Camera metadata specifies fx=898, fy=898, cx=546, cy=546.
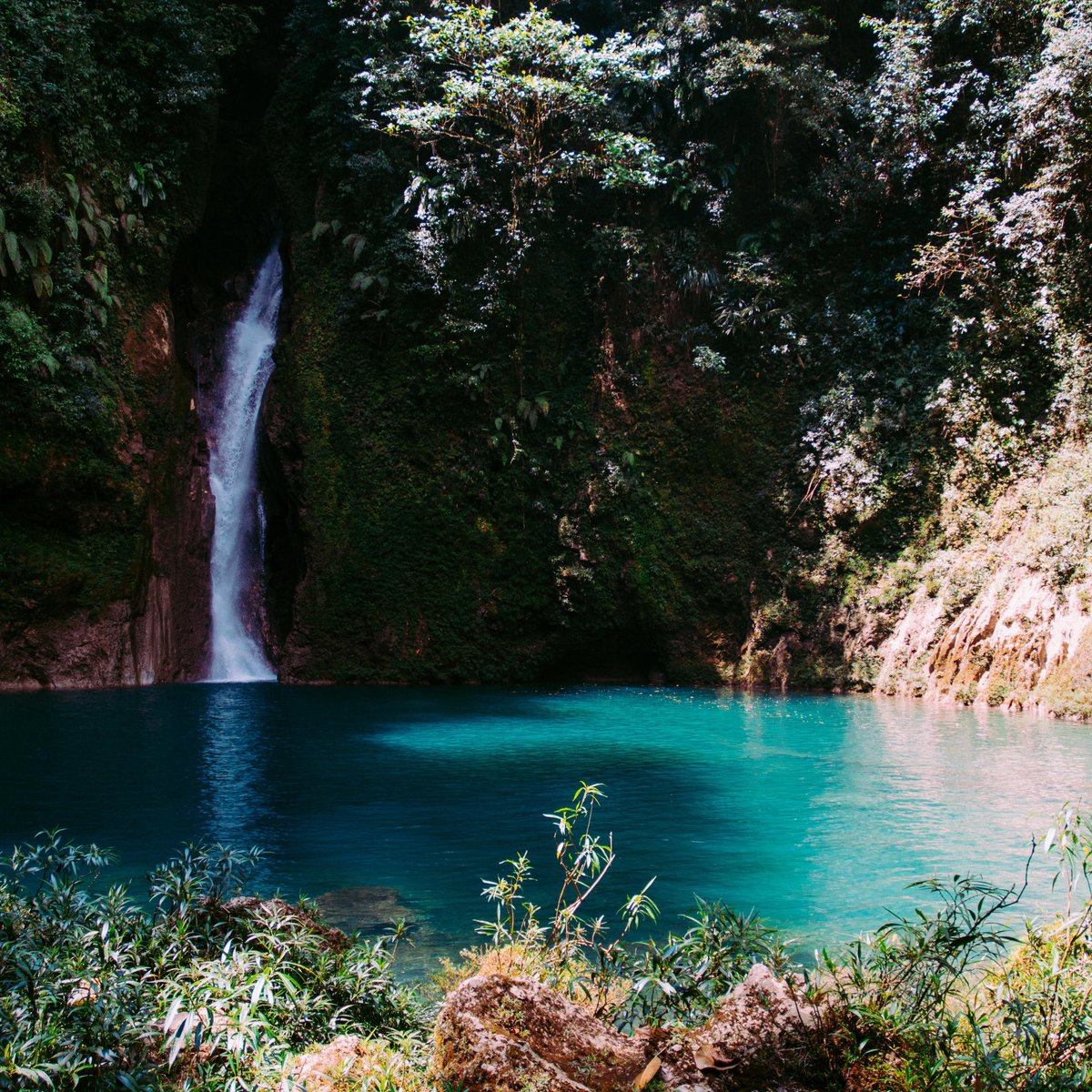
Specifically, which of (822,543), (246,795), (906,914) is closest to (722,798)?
(906,914)

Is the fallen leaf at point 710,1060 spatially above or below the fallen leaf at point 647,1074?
above

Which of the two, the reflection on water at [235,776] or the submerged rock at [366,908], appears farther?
the reflection on water at [235,776]

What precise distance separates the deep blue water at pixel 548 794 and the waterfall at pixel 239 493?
5848mm

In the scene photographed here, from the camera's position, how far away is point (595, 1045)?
2725 mm

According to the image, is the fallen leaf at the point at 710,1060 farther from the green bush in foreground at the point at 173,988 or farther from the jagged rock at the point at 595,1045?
the green bush in foreground at the point at 173,988

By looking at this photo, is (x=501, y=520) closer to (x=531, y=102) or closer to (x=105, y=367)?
(x=105, y=367)

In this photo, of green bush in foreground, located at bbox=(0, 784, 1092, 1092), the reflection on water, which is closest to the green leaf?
the reflection on water

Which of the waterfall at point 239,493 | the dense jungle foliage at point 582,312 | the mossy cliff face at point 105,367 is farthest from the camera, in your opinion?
the waterfall at point 239,493

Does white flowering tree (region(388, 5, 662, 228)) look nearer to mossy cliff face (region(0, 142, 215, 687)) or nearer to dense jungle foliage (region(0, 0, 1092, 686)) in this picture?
dense jungle foliage (region(0, 0, 1092, 686))

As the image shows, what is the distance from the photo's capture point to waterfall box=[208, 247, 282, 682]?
72.1 ft

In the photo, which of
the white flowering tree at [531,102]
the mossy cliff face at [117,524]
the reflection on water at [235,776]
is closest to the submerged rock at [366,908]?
the reflection on water at [235,776]

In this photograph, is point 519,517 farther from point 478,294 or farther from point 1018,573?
point 1018,573

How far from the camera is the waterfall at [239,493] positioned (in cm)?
2197

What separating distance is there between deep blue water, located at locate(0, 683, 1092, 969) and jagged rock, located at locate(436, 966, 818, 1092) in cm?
292
